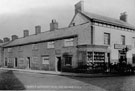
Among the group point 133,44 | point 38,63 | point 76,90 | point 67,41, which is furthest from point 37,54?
point 76,90

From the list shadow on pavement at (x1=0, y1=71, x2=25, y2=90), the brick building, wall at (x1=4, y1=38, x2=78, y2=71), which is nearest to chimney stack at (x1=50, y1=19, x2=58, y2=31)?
the brick building

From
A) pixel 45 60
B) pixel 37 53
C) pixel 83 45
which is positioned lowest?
pixel 45 60

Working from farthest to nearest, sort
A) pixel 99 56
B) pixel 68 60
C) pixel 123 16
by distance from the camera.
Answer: pixel 123 16, pixel 68 60, pixel 99 56

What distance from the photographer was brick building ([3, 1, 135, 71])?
1877 cm

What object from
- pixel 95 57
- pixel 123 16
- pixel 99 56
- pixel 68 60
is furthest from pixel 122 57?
pixel 123 16

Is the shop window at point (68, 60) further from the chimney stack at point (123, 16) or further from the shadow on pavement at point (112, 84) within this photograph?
the chimney stack at point (123, 16)

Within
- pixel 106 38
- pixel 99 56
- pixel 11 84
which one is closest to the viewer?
pixel 11 84

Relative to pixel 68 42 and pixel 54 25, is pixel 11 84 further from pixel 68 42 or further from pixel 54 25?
pixel 54 25

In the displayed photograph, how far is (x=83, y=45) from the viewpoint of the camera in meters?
17.9

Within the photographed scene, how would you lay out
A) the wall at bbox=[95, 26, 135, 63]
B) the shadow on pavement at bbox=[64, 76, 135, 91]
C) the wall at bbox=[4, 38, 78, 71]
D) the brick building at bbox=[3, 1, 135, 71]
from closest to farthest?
1. the shadow on pavement at bbox=[64, 76, 135, 91]
2. the brick building at bbox=[3, 1, 135, 71]
3. the wall at bbox=[95, 26, 135, 63]
4. the wall at bbox=[4, 38, 78, 71]

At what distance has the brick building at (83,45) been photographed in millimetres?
18766

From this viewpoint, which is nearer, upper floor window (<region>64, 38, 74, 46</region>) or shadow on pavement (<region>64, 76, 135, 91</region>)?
shadow on pavement (<region>64, 76, 135, 91</region>)

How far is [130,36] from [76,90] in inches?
711

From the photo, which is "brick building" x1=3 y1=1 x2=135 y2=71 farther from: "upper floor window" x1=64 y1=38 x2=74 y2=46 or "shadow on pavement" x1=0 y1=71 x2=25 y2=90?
"shadow on pavement" x1=0 y1=71 x2=25 y2=90
